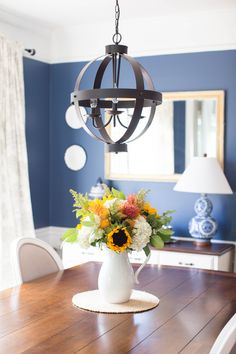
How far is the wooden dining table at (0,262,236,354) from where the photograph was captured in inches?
81.1

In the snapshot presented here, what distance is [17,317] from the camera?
7.75 ft

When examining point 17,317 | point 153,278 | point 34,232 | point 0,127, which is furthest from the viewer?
point 34,232

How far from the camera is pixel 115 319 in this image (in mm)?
2373

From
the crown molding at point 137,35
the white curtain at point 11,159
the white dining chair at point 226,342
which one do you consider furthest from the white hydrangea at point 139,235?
the crown molding at point 137,35

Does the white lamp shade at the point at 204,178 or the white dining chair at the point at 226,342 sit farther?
the white lamp shade at the point at 204,178

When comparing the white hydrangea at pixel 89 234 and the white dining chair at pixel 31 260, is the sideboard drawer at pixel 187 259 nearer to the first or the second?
the white dining chair at pixel 31 260

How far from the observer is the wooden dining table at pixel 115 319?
206 cm

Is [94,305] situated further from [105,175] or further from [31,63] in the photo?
[31,63]

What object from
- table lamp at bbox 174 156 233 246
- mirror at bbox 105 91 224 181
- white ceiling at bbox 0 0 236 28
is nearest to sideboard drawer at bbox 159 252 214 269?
table lamp at bbox 174 156 233 246

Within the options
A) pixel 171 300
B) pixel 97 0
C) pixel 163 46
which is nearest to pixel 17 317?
pixel 171 300

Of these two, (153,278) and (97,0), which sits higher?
(97,0)

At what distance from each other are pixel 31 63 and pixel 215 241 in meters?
2.28

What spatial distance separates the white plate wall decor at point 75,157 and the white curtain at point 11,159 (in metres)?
0.56

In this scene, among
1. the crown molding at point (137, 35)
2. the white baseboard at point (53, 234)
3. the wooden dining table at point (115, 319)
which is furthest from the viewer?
the white baseboard at point (53, 234)
